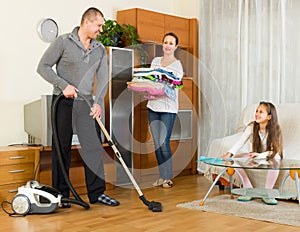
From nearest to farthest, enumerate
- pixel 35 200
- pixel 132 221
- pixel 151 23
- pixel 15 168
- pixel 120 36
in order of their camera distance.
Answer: pixel 132 221 → pixel 35 200 → pixel 15 168 → pixel 120 36 → pixel 151 23

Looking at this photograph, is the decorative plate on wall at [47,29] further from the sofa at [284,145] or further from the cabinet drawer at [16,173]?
the sofa at [284,145]

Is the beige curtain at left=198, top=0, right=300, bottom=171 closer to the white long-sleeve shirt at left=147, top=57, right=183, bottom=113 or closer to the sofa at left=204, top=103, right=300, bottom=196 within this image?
the sofa at left=204, top=103, right=300, bottom=196

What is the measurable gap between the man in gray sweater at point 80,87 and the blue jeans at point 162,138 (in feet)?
3.04

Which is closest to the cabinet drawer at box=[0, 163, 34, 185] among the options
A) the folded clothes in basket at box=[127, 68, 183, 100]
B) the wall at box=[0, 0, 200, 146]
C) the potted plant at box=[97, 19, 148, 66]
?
the wall at box=[0, 0, 200, 146]

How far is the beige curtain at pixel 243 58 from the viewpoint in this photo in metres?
5.20

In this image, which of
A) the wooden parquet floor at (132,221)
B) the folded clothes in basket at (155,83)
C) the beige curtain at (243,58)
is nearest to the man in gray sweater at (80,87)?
the wooden parquet floor at (132,221)

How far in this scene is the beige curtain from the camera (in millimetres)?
5199

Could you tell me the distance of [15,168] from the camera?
13.6 ft

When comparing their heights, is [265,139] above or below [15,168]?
above

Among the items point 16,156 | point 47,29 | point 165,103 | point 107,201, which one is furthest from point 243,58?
point 16,156

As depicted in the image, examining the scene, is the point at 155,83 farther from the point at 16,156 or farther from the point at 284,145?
the point at 16,156

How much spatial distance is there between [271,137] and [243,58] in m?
1.59

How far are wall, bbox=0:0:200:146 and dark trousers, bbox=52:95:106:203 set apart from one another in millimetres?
806

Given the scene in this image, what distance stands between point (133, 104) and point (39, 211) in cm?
173
